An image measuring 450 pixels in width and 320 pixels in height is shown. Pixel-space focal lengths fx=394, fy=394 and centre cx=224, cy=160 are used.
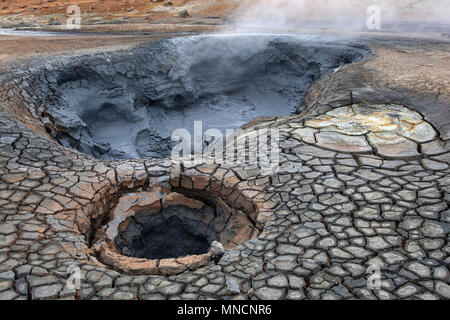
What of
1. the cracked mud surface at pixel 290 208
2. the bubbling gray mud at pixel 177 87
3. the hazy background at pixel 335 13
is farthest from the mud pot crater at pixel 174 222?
the hazy background at pixel 335 13

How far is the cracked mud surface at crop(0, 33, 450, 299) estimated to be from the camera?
2.05 metres

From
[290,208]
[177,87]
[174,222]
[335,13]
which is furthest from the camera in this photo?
[335,13]

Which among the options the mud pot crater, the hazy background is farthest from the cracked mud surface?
the hazy background

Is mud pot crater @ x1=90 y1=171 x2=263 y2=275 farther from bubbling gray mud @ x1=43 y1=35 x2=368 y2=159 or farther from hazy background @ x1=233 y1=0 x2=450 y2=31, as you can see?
A: hazy background @ x1=233 y1=0 x2=450 y2=31

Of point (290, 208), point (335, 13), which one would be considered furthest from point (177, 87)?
point (335, 13)

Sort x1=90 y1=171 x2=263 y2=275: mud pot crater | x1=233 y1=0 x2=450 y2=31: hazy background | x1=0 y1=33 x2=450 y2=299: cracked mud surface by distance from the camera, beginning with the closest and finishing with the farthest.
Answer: x1=0 y1=33 x2=450 y2=299: cracked mud surface → x1=90 y1=171 x2=263 y2=275: mud pot crater → x1=233 y1=0 x2=450 y2=31: hazy background

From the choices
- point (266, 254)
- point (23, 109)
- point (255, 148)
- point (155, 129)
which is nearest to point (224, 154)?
point (255, 148)

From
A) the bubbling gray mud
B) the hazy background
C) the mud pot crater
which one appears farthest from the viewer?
the hazy background

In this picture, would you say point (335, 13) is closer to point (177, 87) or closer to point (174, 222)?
point (177, 87)

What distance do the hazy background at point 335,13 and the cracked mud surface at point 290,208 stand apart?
24.0ft

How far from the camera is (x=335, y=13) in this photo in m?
11.9

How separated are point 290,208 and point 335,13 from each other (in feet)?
35.3

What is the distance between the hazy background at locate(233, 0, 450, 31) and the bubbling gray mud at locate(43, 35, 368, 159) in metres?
A: 2.89

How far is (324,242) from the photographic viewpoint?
7.67ft
